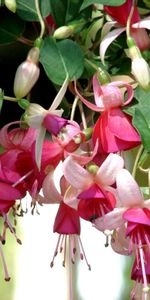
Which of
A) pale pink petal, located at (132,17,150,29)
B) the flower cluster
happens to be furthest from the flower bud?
pale pink petal, located at (132,17,150,29)

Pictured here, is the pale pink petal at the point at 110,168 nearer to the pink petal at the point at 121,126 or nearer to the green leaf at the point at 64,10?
the pink petal at the point at 121,126

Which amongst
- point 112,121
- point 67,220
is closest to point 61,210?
point 67,220

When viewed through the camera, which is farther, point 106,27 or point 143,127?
point 106,27

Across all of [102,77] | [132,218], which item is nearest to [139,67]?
[102,77]

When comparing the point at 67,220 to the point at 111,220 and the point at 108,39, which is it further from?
the point at 108,39

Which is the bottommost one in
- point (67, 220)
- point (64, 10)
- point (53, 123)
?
point (67, 220)

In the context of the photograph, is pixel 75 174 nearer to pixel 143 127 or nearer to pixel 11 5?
pixel 143 127

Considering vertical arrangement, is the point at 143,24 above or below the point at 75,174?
above
